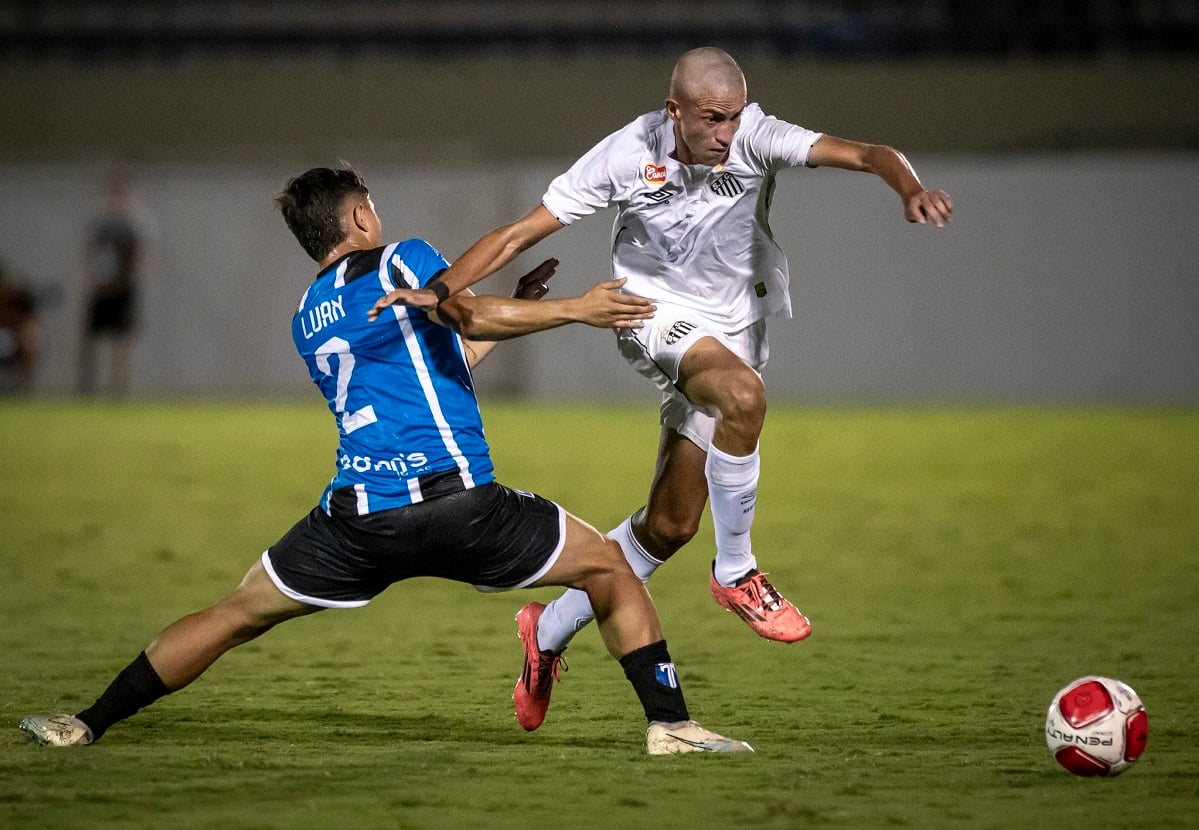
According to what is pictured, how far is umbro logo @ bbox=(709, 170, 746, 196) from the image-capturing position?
18.6 feet

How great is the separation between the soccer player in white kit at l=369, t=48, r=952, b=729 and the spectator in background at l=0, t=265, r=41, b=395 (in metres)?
16.3

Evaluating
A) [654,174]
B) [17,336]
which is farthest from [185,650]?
[17,336]

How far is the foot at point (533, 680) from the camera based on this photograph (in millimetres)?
5152

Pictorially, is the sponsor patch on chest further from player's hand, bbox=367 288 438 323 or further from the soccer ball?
the soccer ball

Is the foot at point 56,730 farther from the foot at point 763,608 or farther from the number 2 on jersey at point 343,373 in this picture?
the foot at point 763,608

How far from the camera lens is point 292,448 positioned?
1484 cm

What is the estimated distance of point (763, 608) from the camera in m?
5.63

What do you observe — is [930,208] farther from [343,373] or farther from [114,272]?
[114,272]

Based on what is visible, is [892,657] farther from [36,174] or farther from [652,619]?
[36,174]

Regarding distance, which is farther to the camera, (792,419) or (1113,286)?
(1113,286)

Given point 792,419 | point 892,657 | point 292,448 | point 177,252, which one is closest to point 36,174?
point 177,252

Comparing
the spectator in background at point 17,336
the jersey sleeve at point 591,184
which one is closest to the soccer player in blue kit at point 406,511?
the jersey sleeve at point 591,184

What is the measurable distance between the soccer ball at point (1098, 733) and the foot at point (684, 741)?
851 mm

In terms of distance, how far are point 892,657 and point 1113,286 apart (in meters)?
15.4
